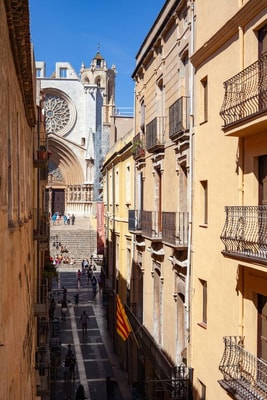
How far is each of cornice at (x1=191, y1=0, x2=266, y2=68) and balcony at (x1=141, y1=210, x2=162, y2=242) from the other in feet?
18.6

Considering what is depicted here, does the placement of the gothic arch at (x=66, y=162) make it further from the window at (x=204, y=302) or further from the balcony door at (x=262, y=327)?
the balcony door at (x=262, y=327)

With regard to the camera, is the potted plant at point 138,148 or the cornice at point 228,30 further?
the potted plant at point 138,148

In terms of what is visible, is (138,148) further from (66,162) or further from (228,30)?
(66,162)

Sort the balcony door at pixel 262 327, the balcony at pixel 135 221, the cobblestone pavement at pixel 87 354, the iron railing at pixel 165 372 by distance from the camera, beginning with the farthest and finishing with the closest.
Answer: the cobblestone pavement at pixel 87 354 → the balcony at pixel 135 221 → the iron railing at pixel 165 372 → the balcony door at pixel 262 327

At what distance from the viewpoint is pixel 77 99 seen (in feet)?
222

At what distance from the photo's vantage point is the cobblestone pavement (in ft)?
71.0

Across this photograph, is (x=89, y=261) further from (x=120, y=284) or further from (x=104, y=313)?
(x=120, y=284)

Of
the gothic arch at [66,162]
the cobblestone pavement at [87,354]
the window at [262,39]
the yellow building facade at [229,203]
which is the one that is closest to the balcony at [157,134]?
the yellow building facade at [229,203]

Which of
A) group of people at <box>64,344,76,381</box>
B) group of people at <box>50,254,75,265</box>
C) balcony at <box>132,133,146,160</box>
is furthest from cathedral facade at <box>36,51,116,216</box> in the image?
balcony at <box>132,133,146,160</box>

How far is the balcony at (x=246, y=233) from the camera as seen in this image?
8945mm

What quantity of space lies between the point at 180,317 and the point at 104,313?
21.5m

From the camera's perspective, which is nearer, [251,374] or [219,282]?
[251,374]

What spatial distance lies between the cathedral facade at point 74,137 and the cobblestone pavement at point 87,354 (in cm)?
2477

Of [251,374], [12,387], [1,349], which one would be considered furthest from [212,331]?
[1,349]
